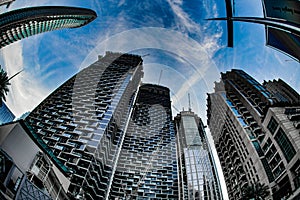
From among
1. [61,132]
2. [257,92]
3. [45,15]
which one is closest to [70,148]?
[61,132]

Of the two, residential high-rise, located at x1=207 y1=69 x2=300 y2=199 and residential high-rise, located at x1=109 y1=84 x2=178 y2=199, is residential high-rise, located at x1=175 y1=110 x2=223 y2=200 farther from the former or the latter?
residential high-rise, located at x1=207 y1=69 x2=300 y2=199

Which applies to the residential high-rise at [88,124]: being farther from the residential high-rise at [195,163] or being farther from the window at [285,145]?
the window at [285,145]

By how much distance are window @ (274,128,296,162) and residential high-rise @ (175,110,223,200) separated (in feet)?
108

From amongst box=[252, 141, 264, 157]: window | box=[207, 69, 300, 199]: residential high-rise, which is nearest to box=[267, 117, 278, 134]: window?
box=[207, 69, 300, 199]: residential high-rise

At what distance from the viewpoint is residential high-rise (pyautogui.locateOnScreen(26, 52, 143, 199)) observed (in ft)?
126

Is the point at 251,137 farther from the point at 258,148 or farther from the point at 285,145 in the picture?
the point at 285,145

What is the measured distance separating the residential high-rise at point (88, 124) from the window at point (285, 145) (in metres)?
31.8

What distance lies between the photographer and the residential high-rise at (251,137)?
29.0 meters

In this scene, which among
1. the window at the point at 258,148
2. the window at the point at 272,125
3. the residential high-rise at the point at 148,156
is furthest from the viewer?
the residential high-rise at the point at 148,156

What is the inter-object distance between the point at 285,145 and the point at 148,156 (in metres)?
43.6

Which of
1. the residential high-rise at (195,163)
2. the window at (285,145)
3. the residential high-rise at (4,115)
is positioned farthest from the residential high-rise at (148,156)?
the residential high-rise at (4,115)

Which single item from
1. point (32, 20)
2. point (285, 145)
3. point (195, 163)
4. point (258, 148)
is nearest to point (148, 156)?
point (195, 163)

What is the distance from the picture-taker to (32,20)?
7119 centimetres

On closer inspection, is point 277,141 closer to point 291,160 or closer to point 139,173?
point 291,160
